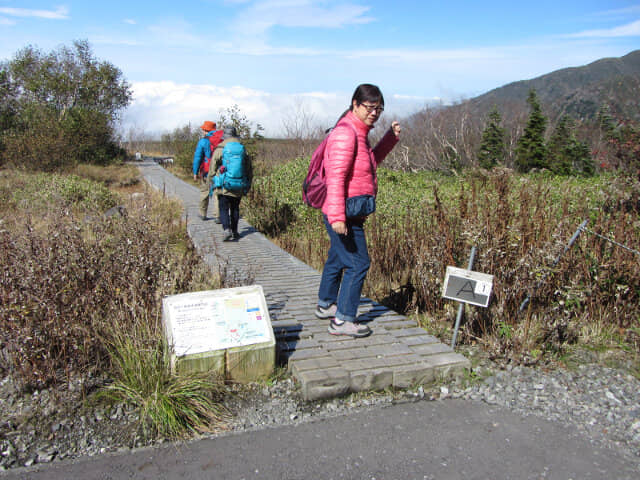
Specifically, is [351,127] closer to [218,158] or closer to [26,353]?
[26,353]

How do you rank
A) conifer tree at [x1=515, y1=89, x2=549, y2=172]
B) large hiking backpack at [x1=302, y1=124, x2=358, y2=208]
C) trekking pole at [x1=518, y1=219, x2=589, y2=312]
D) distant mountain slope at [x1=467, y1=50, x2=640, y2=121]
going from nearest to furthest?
large hiking backpack at [x1=302, y1=124, x2=358, y2=208]
trekking pole at [x1=518, y1=219, x2=589, y2=312]
distant mountain slope at [x1=467, y1=50, x2=640, y2=121]
conifer tree at [x1=515, y1=89, x2=549, y2=172]

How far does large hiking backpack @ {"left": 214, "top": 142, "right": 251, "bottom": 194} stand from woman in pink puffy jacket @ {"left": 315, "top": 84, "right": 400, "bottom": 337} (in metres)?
4.11

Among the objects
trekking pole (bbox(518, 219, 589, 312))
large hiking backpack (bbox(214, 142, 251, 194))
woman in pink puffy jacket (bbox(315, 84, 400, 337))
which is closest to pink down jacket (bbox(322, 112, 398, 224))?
woman in pink puffy jacket (bbox(315, 84, 400, 337))

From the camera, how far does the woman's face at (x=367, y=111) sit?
389 cm

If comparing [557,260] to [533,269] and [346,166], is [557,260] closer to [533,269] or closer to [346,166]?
[533,269]

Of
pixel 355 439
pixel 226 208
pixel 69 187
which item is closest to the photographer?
pixel 355 439

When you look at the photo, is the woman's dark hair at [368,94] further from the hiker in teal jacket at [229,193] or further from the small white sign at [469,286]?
the hiker in teal jacket at [229,193]

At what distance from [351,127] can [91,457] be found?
2796 millimetres

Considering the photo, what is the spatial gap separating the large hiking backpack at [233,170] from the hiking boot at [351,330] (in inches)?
175

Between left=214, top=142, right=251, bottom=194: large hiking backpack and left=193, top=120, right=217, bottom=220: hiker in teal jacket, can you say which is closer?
left=214, top=142, right=251, bottom=194: large hiking backpack

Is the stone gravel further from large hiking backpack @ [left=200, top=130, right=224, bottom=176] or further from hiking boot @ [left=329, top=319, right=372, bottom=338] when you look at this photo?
→ large hiking backpack @ [left=200, top=130, right=224, bottom=176]

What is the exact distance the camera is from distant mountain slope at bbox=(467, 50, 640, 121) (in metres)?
11.9

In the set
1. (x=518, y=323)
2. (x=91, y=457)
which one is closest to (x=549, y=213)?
(x=518, y=323)

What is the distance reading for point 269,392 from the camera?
352 cm
